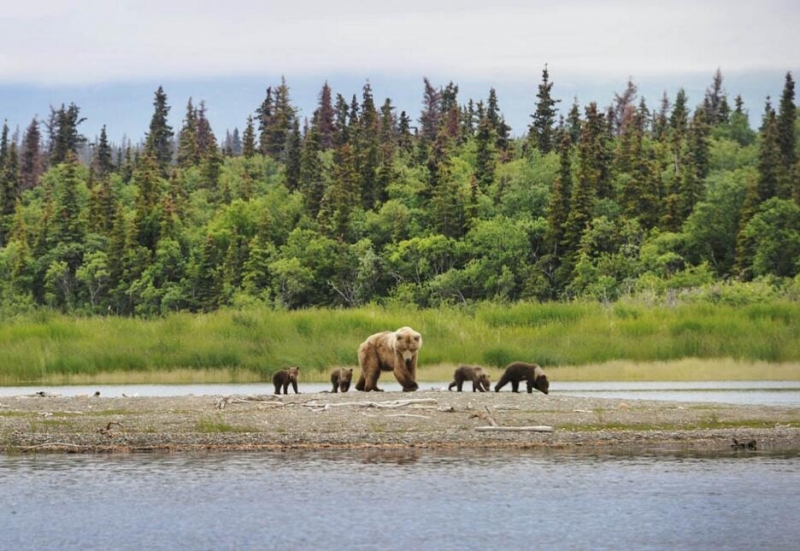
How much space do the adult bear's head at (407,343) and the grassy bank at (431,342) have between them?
13836mm

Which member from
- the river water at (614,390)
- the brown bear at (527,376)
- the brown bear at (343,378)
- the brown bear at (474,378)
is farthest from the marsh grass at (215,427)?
the river water at (614,390)

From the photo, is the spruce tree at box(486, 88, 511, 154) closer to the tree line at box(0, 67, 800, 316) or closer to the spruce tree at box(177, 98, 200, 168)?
the tree line at box(0, 67, 800, 316)

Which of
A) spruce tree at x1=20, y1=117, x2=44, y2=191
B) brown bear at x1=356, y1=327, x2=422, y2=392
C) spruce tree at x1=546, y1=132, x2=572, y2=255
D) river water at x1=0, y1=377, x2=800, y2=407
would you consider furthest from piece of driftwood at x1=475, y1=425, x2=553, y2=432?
spruce tree at x1=20, y1=117, x2=44, y2=191

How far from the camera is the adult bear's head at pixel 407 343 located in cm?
2902

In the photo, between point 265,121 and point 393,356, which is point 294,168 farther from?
point 393,356

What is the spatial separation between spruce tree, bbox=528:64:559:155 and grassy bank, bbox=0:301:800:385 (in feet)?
197

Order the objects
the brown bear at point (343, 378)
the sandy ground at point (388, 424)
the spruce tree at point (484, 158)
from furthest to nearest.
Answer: the spruce tree at point (484, 158) → the brown bear at point (343, 378) → the sandy ground at point (388, 424)

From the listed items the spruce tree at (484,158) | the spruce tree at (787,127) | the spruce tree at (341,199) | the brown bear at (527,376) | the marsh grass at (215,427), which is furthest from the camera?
the spruce tree at (484,158)

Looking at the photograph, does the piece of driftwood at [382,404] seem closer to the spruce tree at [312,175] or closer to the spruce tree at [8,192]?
the spruce tree at [312,175]

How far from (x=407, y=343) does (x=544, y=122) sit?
83846mm

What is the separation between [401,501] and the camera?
20312 mm

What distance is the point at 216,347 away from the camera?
45.1 m

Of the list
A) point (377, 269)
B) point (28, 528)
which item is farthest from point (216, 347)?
point (377, 269)

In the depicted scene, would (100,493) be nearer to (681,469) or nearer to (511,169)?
(681,469)
